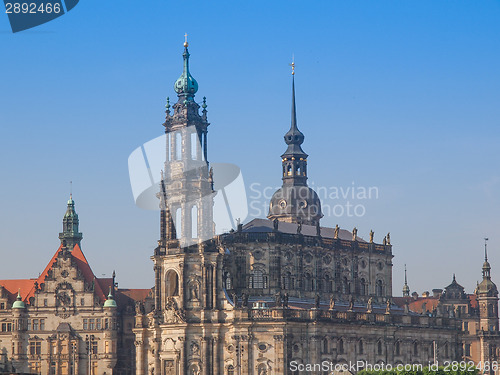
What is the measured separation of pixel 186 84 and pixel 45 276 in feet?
97.7

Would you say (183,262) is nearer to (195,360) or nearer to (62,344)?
(195,360)

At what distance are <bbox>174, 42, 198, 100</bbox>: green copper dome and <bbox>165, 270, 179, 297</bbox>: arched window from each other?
18.6 m

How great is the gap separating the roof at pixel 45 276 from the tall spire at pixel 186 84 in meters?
25.7

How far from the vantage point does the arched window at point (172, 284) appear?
429 ft

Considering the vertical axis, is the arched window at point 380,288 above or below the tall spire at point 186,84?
below

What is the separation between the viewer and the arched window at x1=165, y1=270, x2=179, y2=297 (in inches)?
5143

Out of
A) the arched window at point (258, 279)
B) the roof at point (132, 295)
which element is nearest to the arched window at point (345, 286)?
the arched window at point (258, 279)

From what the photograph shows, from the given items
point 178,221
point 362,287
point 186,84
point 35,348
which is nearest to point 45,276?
point 35,348

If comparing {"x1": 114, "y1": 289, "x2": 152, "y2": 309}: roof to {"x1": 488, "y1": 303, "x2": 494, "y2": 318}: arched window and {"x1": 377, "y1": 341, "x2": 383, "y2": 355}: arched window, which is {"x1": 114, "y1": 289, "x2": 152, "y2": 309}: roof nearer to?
{"x1": 377, "y1": 341, "x2": 383, "y2": 355}: arched window

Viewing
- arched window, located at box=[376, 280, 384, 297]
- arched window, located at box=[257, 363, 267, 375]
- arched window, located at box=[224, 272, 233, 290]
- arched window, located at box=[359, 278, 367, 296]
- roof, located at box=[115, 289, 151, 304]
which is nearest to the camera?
arched window, located at box=[257, 363, 267, 375]

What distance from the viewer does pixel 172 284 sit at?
431ft

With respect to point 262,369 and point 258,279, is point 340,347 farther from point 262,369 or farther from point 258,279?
point 258,279

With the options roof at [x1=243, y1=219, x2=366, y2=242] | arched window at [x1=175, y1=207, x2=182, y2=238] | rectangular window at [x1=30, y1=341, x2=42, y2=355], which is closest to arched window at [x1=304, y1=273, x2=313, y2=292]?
roof at [x1=243, y1=219, x2=366, y2=242]

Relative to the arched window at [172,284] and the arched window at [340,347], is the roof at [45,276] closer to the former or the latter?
the arched window at [172,284]
